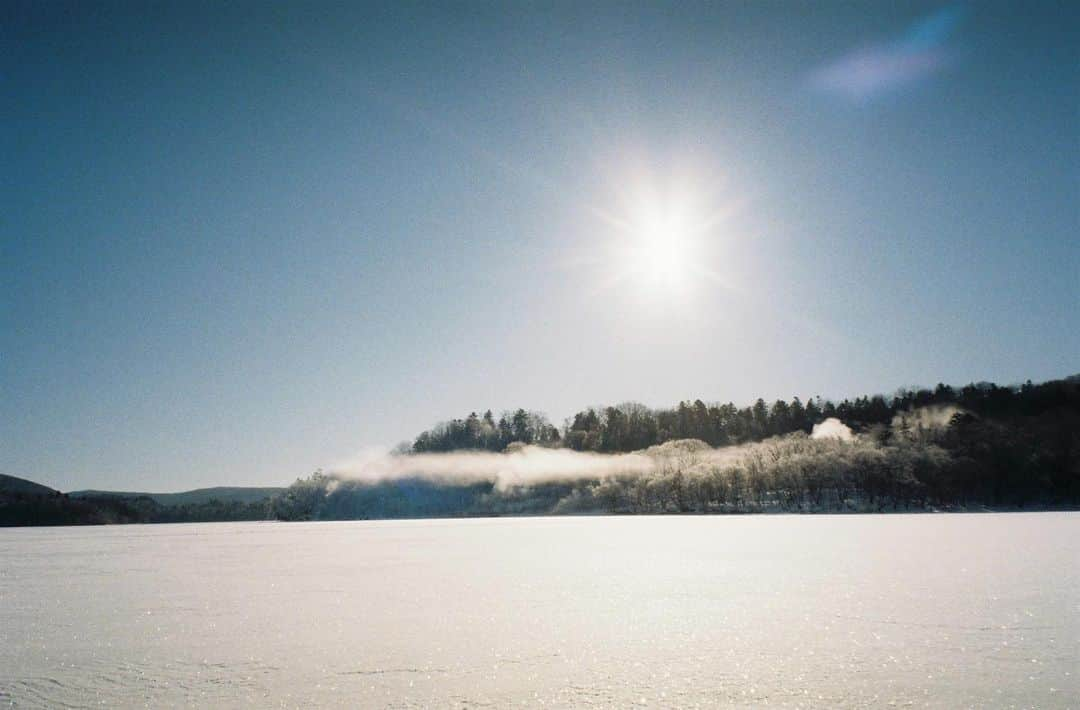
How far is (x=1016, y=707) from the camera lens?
29.0ft

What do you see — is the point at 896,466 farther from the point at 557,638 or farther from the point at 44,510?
the point at 44,510

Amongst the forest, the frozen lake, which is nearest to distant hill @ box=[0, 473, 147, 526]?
the forest

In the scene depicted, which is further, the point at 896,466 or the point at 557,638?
the point at 896,466

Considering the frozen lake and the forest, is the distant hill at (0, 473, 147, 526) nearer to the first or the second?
the forest

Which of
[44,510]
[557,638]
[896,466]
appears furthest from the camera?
[44,510]

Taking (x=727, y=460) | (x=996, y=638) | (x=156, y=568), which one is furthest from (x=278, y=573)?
(x=727, y=460)

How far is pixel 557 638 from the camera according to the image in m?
14.0

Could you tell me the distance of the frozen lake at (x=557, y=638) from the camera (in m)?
9.95

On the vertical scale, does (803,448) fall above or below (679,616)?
above

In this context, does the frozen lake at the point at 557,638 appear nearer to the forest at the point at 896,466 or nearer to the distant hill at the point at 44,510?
the forest at the point at 896,466

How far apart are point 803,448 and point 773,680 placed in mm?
160328

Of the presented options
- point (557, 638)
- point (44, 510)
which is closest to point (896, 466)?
point (557, 638)

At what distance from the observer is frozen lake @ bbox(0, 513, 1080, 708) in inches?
392

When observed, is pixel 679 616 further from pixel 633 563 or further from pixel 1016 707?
pixel 633 563
